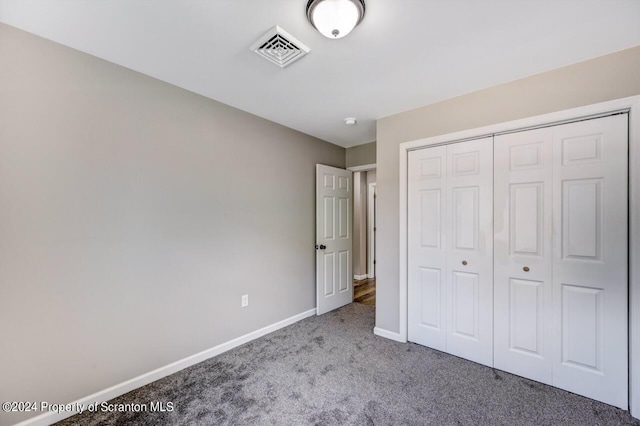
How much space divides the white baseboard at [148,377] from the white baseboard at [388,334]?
1.11m

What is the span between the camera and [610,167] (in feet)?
5.82

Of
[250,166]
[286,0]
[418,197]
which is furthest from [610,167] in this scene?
[250,166]

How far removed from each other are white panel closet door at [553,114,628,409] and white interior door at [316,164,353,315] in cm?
232

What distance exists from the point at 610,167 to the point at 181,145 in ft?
10.7

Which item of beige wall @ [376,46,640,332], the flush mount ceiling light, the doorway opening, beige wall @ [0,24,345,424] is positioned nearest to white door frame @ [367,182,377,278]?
the doorway opening

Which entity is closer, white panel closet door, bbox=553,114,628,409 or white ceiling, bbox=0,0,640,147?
white ceiling, bbox=0,0,640,147

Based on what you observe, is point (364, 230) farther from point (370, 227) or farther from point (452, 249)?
point (452, 249)

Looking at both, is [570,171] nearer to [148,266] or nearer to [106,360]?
[148,266]

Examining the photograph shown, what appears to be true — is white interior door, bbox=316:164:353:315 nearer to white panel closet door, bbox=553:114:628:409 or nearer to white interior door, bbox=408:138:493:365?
white interior door, bbox=408:138:493:365

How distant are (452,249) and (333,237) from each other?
5.25 feet

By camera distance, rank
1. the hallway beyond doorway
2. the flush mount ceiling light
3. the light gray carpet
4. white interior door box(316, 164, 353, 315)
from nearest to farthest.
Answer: the flush mount ceiling light
the light gray carpet
white interior door box(316, 164, 353, 315)
the hallway beyond doorway

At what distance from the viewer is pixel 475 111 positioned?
230 cm

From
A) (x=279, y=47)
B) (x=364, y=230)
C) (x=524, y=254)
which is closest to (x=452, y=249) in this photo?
(x=524, y=254)

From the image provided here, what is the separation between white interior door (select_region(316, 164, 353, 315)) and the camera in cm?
346
